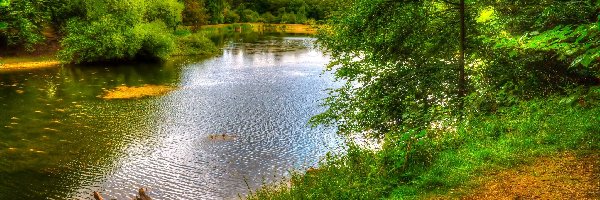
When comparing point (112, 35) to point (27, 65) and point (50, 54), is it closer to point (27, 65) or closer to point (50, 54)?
point (27, 65)

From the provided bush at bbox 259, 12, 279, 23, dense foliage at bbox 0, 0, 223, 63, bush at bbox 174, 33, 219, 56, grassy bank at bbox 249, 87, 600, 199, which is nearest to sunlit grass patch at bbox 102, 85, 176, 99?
dense foliage at bbox 0, 0, 223, 63

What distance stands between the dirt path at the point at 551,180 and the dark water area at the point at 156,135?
11.5 m

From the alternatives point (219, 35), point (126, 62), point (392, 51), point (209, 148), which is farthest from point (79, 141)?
point (219, 35)

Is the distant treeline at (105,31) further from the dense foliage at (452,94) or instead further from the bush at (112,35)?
the dense foliage at (452,94)

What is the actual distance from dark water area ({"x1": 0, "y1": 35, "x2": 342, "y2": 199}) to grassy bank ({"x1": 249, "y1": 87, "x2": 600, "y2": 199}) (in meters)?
8.69

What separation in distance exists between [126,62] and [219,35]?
140 feet

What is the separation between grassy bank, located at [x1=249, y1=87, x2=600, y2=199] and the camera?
28.9 ft

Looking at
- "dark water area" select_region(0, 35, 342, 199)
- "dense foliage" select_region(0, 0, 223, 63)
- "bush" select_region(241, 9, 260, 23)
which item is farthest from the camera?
"bush" select_region(241, 9, 260, 23)

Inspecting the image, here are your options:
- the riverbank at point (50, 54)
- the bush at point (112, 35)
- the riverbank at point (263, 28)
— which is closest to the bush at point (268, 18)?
the riverbank at point (263, 28)

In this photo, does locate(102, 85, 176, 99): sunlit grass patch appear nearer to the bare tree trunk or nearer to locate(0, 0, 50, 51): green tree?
locate(0, 0, 50, 51): green tree

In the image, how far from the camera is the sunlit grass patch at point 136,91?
3553 cm

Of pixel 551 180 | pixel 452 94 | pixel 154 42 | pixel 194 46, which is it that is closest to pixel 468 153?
pixel 551 180

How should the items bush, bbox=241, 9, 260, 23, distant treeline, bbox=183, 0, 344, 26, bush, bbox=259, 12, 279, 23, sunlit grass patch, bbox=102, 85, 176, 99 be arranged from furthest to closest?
bush, bbox=259, 12, 279, 23 < bush, bbox=241, 9, 260, 23 < distant treeline, bbox=183, 0, 344, 26 < sunlit grass patch, bbox=102, 85, 176, 99

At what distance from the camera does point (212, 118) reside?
1147 inches
